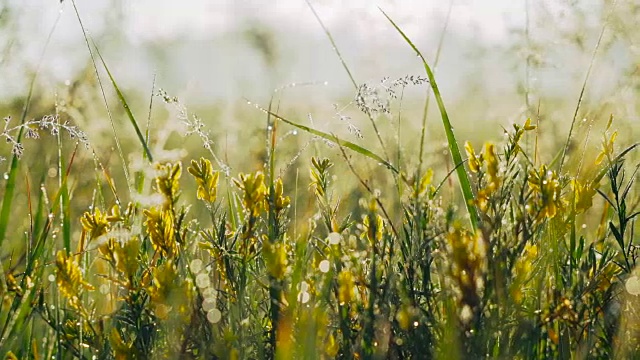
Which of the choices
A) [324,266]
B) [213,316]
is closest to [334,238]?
[324,266]

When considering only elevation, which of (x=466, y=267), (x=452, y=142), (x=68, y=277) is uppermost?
(x=452, y=142)

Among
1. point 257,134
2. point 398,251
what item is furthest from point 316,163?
point 257,134

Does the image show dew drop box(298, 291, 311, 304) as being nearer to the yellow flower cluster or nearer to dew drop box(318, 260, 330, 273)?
dew drop box(318, 260, 330, 273)

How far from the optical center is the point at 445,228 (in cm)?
131

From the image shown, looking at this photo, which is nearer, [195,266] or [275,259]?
[275,259]

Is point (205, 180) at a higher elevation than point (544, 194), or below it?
higher

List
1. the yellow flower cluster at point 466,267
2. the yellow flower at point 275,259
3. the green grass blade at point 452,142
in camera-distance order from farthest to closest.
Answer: the green grass blade at point 452,142 < the yellow flower at point 275,259 < the yellow flower cluster at point 466,267

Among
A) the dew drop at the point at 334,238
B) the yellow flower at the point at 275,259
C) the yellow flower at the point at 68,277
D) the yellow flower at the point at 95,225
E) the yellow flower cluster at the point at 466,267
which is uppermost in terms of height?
the yellow flower at the point at 95,225

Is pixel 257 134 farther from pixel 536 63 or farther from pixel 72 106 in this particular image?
pixel 536 63

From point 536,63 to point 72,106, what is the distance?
1375 millimetres

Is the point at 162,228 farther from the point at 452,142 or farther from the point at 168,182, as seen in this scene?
the point at 452,142

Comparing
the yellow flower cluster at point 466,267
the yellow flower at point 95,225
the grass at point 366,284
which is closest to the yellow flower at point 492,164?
the grass at point 366,284

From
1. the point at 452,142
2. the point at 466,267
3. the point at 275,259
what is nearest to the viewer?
the point at 466,267

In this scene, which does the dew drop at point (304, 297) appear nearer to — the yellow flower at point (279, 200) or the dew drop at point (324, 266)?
the dew drop at point (324, 266)
